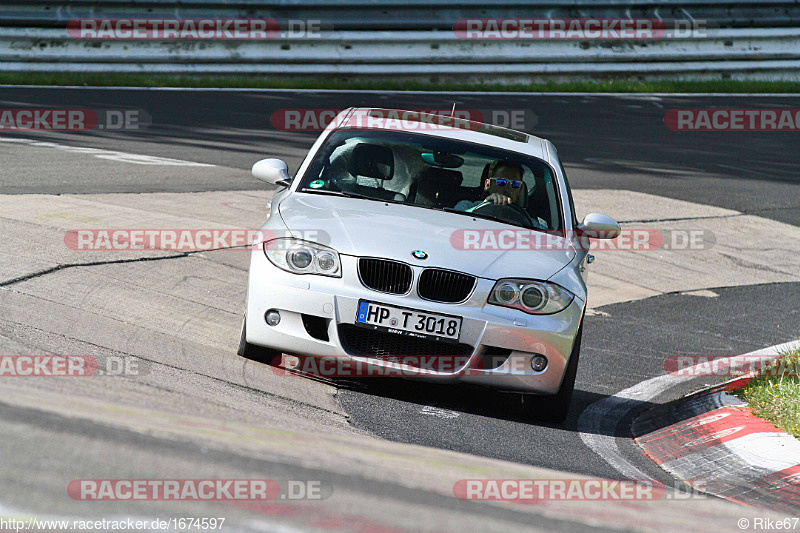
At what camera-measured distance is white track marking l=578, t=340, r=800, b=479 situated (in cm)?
509

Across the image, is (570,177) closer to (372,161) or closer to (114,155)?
(114,155)

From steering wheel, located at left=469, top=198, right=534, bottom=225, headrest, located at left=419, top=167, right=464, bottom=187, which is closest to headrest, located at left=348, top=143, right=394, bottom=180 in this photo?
headrest, located at left=419, top=167, right=464, bottom=187

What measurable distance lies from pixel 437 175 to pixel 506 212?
1.78ft

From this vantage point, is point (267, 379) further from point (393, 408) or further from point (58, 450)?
point (58, 450)

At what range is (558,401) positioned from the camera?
561 centimetres

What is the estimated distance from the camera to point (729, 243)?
1185 centimetres

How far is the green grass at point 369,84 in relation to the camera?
62.6 ft

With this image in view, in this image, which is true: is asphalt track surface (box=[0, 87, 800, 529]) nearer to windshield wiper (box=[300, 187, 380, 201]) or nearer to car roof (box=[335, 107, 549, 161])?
windshield wiper (box=[300, 187, 380, 201])

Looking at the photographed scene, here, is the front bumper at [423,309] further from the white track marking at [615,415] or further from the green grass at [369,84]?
the green grass at [369,84]

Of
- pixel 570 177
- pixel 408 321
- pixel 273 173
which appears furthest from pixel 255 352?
pixel 570 177

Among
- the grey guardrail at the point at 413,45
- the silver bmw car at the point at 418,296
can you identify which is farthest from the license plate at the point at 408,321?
the grey guardrail at the point at 413,45

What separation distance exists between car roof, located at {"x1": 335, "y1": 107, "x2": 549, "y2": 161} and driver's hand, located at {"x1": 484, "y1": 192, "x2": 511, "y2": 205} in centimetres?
40

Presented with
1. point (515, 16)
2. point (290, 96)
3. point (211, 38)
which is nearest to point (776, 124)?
point (515, 16)

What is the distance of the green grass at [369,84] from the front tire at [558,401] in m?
15.3
